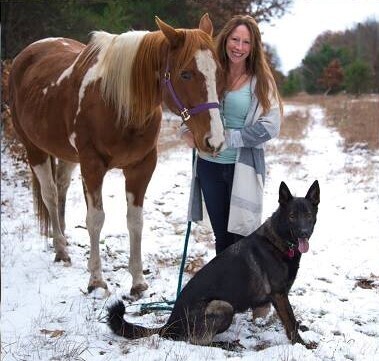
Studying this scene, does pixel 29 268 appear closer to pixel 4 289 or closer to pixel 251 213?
pixel 4 289

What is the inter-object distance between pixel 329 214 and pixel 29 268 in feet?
12.8

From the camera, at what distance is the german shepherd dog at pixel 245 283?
10.1 ft

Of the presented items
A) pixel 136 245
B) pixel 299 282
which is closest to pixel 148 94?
pixel 136 245

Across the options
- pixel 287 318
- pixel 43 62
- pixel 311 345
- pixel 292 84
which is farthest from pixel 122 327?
pixel 292 84

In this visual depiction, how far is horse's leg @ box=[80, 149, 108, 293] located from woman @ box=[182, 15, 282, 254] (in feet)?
2.82

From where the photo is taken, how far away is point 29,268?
475 centimetres

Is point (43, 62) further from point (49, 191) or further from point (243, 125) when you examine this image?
point (243, 125)

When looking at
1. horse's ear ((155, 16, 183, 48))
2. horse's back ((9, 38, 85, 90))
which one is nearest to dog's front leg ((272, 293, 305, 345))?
horse's ear ((155, 16, 183, 48))

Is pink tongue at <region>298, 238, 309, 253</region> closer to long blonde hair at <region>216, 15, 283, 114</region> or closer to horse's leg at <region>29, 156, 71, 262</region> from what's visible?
long blonde hair at <region>216, 15, 283, 114</region>

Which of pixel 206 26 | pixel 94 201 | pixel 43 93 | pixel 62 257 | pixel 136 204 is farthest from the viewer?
pixel 62 257

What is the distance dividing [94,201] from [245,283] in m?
1.58

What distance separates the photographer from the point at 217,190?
371 cm

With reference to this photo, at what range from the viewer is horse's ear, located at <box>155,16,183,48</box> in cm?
324

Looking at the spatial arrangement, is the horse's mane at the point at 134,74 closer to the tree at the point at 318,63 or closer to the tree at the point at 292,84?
the tree at the point at 292,84
